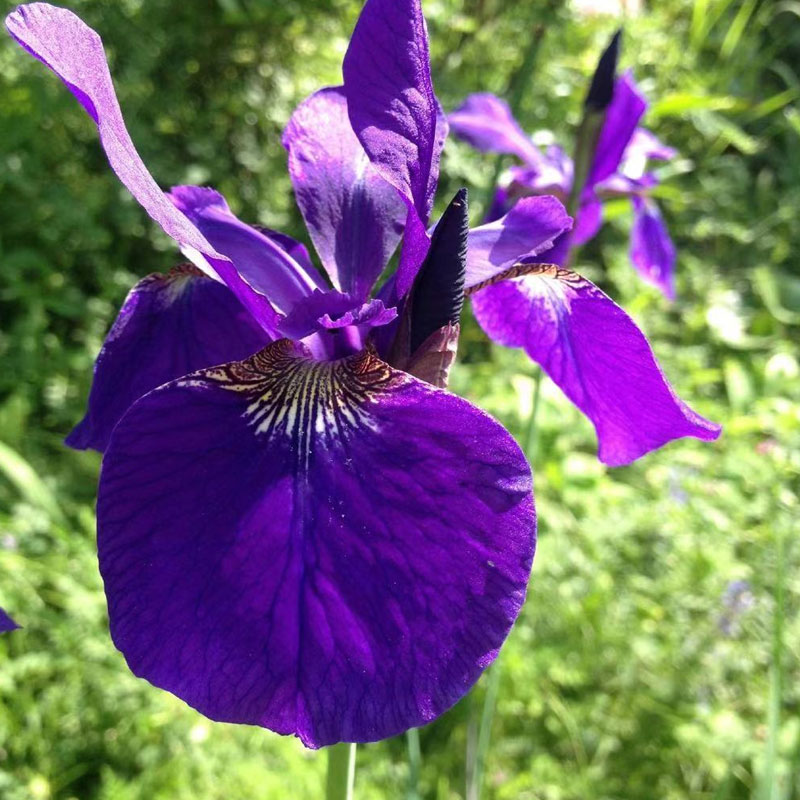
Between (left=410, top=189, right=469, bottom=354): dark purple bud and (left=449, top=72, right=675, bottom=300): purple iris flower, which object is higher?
(left=410, top=189, right=469, bottom=354): dark purple bud

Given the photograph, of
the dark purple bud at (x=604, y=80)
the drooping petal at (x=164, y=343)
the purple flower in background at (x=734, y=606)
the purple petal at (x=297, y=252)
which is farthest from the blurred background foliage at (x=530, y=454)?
the drooping petal at (x=164, y=343)

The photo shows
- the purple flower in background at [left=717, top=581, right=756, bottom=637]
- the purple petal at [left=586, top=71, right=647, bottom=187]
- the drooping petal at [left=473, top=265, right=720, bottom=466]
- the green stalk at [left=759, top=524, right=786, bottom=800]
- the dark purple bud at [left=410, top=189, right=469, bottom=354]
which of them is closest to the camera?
the dark purple bud at [left=410, top=189, right=469, bottom=354]

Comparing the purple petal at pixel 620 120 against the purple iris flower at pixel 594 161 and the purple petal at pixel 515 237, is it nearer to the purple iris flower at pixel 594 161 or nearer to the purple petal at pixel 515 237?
the purple iris flower at pixel 594 161

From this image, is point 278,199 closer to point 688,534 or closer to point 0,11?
point 0,11

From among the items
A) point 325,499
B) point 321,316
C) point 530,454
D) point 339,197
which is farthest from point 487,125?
point 325,499

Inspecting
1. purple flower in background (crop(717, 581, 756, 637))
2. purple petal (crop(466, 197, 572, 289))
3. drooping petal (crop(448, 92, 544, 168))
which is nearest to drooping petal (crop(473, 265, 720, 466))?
purple petal (crop(466, 197, 572, 289))

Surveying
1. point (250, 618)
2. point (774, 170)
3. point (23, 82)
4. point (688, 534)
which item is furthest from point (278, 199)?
point (774, 170)

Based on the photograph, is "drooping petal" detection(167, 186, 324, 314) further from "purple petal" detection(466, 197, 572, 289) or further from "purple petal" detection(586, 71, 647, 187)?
"purple petal" detection(586, 71, 647, 187)
